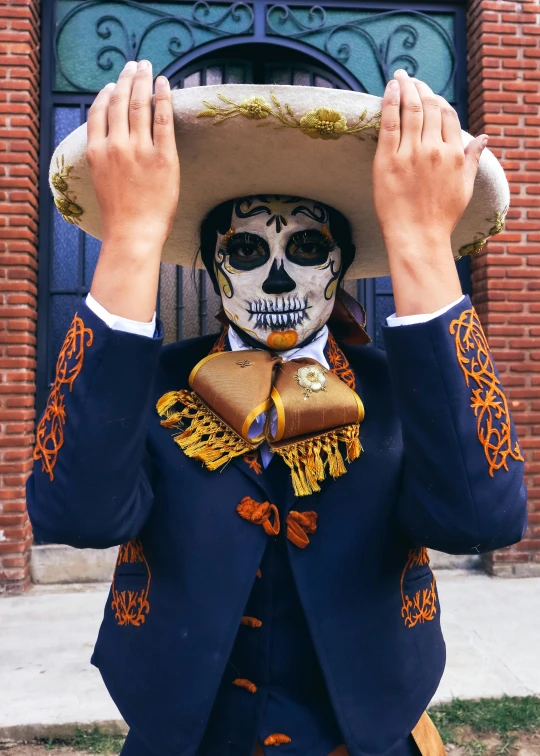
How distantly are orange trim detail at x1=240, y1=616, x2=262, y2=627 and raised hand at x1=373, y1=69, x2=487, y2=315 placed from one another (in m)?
0.65

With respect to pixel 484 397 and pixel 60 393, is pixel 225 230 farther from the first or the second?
pixel 484 397

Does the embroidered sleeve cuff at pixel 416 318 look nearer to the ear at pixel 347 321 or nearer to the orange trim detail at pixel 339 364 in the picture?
the orange trim detail at pixel 339 364

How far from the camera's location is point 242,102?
102 centimetres

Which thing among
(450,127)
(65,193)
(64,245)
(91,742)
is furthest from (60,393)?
(64,245)

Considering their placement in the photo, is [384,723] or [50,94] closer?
[384,723]

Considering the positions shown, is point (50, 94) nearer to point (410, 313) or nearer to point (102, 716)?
point (102, 716)

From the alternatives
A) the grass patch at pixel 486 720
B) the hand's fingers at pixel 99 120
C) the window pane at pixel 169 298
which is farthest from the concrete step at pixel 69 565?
the hand's fingers at pixel 99 120

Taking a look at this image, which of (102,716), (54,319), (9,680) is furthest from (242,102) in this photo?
(54,319)

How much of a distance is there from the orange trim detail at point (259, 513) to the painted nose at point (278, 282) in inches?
17.4

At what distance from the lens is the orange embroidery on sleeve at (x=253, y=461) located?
3.99ft

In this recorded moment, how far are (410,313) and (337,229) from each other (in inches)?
21.6

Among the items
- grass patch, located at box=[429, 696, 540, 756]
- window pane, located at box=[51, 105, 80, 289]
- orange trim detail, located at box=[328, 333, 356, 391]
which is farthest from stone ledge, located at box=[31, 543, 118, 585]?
orange trim detail, located at box=[328, 333, 356, 391]

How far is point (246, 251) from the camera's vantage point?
1349 mm

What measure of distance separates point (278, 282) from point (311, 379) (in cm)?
23
